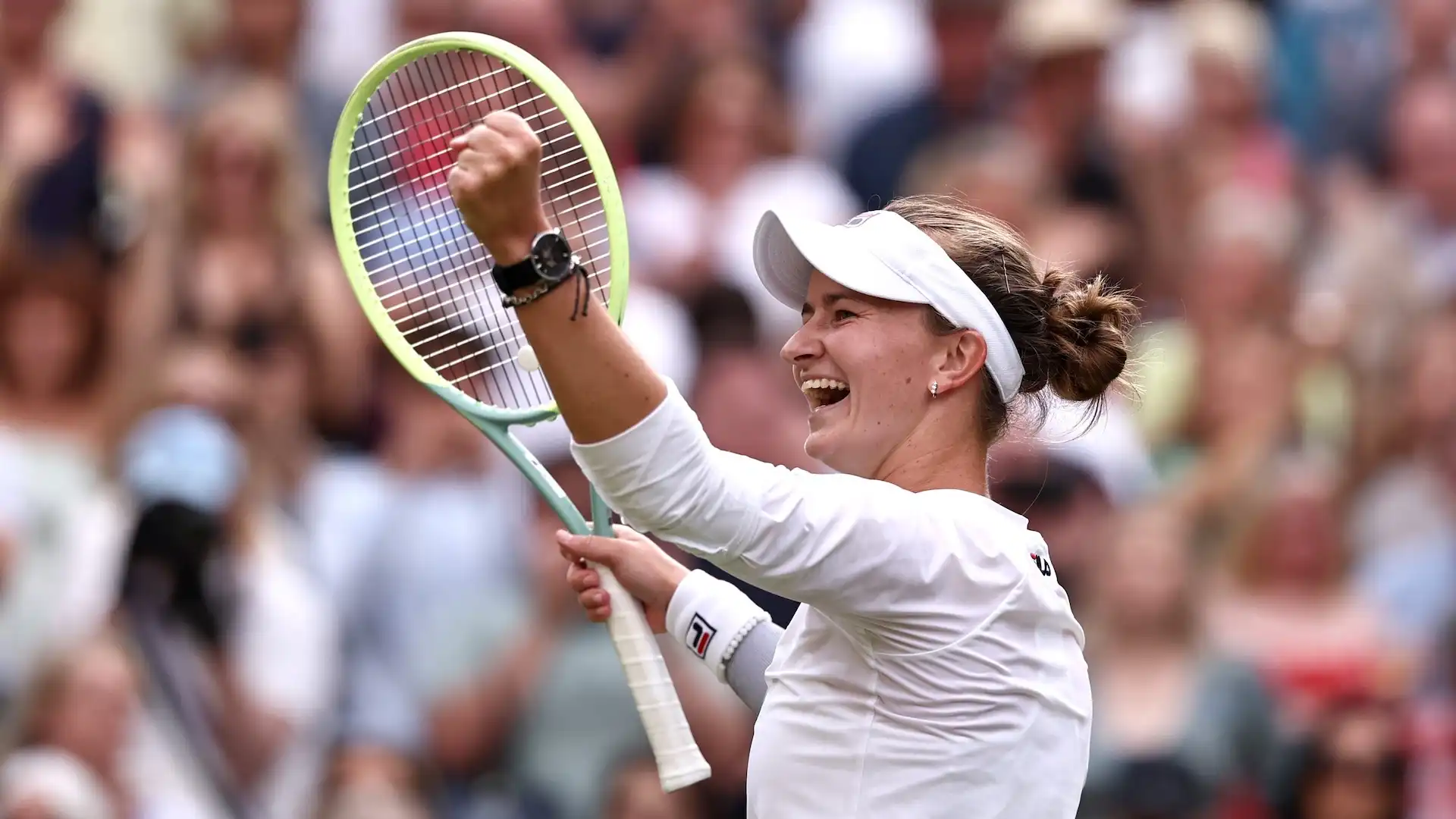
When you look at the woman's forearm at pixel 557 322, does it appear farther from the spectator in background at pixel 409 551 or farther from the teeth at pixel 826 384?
the spectator in background at pixel 409 551

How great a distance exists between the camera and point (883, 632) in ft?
9.00

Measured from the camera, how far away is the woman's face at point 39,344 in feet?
21.9

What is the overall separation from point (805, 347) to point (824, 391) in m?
0.09

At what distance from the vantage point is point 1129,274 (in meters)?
7.54

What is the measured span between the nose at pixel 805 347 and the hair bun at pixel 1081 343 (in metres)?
0.33

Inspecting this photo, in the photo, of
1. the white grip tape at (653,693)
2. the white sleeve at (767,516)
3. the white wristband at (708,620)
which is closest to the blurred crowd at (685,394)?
the white wristband at (708,620)

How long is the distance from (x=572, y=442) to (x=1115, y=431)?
4.68 metres

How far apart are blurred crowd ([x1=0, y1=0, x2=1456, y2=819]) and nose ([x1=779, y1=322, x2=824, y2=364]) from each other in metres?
2.43

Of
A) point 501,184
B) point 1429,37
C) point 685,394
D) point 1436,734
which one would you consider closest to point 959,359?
point 501,184

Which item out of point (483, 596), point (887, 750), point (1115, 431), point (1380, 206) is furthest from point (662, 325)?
point (887, 750)

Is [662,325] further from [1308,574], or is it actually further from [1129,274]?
[1308,574]

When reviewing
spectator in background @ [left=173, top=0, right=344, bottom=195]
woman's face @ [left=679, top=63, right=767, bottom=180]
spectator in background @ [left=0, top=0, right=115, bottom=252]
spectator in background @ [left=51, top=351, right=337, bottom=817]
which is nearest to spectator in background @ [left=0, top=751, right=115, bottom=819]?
spectator in background @ [left=51, top=351, right=337, bottom=817]

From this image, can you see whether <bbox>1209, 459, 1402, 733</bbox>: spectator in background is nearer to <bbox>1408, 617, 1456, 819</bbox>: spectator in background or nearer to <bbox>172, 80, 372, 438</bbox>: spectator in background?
<bbox>1408, 617, 1456, 819</bbox>: spectator in background

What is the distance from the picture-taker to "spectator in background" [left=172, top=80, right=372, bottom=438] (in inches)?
268
